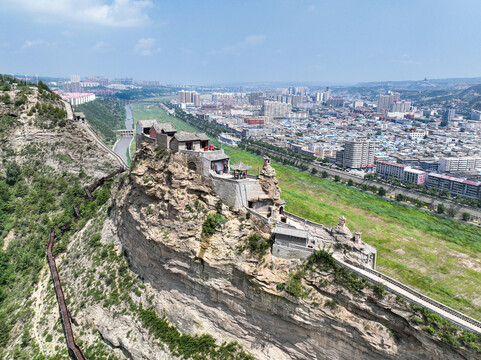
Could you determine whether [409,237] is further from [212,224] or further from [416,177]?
[416,177]

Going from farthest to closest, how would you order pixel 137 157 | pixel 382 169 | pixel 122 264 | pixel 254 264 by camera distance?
pixel 382 169 → pixel 137 157 → pixel 122 264 → pixel 254 264

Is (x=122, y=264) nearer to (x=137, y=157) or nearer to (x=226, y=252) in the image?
(x=137, y=157)

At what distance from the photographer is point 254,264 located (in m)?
17.1

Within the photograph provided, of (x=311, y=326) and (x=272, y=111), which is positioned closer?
(x=311, y=326)

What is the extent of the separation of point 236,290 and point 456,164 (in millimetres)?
60103

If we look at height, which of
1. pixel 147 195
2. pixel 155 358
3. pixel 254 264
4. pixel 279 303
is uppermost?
pixel 147 195

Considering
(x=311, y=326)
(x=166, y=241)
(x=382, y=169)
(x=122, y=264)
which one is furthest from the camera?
(x=382, y=169)

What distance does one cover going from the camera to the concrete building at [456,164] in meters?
60.9

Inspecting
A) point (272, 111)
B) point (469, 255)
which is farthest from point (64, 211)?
point (272, 111)

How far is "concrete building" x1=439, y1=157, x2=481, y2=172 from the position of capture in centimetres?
6091

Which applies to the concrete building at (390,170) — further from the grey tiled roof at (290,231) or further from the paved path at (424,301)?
the grey tiled roof at (290,231)

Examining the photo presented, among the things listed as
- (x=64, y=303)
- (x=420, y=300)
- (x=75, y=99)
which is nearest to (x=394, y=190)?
(x=420, y=300)

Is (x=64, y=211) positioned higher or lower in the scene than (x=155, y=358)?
higher

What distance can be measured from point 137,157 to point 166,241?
8397 mm
